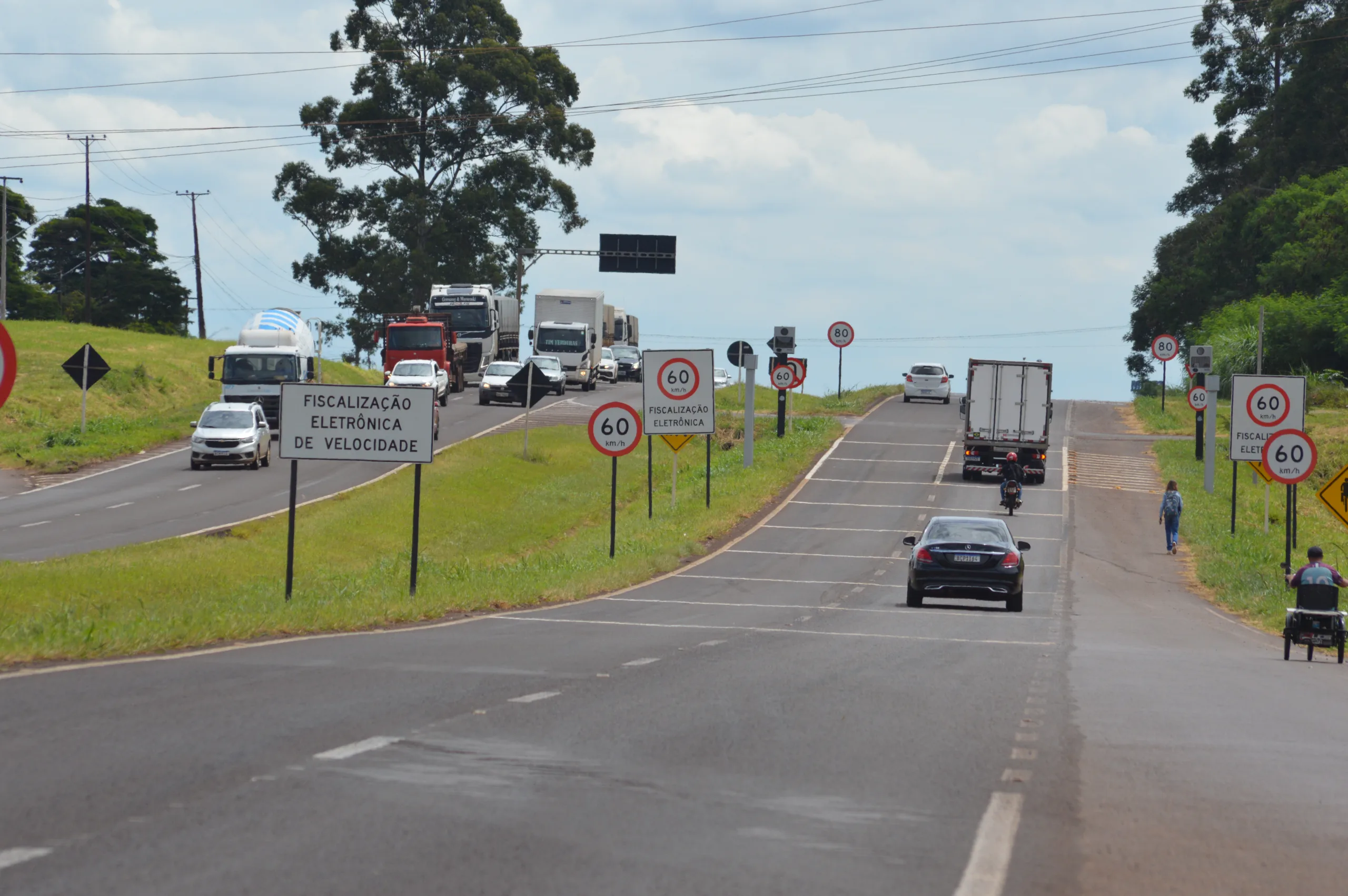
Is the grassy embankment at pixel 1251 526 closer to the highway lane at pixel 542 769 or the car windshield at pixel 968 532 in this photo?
the car windshield at pixel 968 532

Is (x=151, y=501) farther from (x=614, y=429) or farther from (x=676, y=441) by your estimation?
(x=614, y=429)

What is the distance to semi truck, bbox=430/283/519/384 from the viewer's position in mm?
69625

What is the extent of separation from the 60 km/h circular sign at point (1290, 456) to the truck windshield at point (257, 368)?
3376 centimetres

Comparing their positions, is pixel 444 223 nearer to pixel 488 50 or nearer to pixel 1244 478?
pixel 488 50

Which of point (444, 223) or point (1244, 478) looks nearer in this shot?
point (1244, 478)

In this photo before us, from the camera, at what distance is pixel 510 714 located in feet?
32.4

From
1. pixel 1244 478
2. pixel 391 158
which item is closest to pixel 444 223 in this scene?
pixel 391 158

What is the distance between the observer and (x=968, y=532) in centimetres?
2347

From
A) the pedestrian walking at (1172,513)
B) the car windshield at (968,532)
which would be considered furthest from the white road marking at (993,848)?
the pedestrian walking at (1172,513)

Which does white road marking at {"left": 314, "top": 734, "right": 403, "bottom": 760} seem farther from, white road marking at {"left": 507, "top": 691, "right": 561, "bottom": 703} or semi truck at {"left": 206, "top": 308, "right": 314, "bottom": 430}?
semi truck at {"left": 206, "top": 308, "right": 314, "bottom": 430}

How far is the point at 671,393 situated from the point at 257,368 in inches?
891

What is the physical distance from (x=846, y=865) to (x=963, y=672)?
310 inches

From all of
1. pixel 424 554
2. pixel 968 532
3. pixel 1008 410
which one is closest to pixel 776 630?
pixel 968 532

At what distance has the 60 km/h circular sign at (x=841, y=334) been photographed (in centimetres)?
5044
